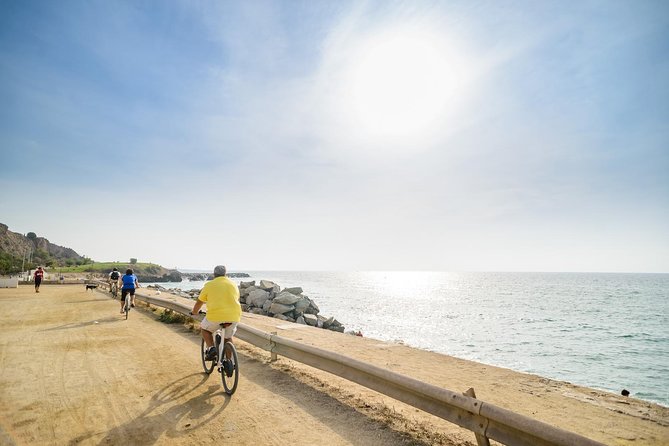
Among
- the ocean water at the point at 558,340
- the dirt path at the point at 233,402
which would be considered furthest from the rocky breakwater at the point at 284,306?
the dirt path at the point at 233,402

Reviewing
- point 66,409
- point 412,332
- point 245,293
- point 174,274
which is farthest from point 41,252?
point 66,409

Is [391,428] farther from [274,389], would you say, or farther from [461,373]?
[461,373]

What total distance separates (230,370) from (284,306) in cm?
2281

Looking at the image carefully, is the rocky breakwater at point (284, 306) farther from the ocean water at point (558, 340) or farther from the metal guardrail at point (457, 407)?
the metal guardrail at point (457, 407)

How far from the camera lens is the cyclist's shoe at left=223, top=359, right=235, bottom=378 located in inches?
239

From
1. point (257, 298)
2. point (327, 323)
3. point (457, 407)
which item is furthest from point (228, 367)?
point (257, 298)

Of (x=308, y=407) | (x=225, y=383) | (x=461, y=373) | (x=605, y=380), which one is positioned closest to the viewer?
(x=308, y=407)

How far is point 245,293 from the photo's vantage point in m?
34.2

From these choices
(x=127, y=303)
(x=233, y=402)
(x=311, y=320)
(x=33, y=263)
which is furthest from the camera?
(x=33, y=263)

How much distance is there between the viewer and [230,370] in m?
6.09

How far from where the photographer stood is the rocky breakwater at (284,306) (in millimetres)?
26281

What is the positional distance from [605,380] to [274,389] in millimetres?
21011

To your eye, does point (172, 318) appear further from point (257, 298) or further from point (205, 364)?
point (257, 298)

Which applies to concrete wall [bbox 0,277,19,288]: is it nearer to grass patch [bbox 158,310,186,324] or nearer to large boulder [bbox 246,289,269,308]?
large boulder [bbox 246,289,269,308]
